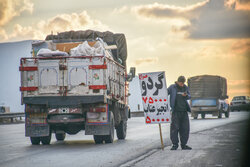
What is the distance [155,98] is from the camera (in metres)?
14.5

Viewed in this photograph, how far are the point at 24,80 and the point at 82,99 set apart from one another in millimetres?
1932

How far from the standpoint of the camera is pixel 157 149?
13680mm

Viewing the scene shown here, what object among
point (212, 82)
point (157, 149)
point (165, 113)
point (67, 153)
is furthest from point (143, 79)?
point (212, 82)

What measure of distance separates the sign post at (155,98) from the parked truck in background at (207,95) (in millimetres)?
25749

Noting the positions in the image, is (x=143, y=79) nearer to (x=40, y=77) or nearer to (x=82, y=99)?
(x=82, y=99)

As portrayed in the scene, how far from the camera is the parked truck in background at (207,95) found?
4006 cm

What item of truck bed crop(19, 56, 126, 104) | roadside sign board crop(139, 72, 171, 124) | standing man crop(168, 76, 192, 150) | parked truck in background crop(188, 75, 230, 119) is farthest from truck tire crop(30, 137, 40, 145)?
parked truck in background crop(188, 75, 230, 119)

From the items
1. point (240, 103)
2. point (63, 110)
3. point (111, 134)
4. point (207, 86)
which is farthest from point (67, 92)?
point (240, 103)

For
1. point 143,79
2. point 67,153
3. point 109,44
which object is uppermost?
point 109,44

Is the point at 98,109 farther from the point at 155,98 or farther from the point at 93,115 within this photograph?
the point at 155,98

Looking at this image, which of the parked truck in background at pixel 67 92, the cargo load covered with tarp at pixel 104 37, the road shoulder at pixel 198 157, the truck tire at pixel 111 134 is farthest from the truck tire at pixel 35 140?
the road shoulder at pixel 198 157

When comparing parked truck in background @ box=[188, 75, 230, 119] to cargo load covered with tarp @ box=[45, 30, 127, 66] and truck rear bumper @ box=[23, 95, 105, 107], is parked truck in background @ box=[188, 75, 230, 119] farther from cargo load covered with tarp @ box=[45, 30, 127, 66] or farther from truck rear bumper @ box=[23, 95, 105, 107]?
truck rear bumper @ box=[23, 95, 105, 107]

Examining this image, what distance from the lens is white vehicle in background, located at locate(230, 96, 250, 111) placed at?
6456 cm

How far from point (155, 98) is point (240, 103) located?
52352mm
